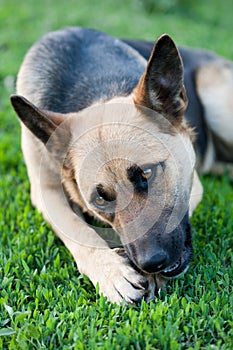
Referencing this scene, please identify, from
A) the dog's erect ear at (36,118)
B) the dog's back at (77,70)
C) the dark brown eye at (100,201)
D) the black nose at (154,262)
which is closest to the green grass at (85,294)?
the black nose at (154,262)

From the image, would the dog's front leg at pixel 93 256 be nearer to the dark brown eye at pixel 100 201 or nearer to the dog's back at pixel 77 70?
the dark brown eye at pixel 100 201

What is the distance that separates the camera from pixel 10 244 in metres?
3.83

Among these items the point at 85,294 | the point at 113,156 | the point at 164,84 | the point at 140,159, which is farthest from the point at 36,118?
the point at 85,294

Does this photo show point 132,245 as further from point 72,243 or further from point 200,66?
point 200,66

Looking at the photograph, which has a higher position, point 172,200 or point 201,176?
point 172,200

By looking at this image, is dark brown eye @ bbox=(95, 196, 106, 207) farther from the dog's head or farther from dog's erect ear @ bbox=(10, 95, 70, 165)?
dog's erect ear @ bbox=(10, 95, 70, 165)

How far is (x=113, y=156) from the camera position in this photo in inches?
128

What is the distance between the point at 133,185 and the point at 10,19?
6465mm

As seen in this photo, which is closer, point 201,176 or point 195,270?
point 195,270

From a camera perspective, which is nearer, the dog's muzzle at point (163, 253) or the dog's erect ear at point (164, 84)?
the dog's muzzle at point (163, 253)

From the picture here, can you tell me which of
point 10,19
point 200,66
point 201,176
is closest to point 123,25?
point 10,19

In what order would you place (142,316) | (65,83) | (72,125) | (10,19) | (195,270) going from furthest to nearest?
(10,19) → (65,83) → (72,125) → (195,270) → (142,316)

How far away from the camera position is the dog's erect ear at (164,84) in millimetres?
3250

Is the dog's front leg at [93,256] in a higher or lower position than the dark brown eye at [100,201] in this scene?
lower
